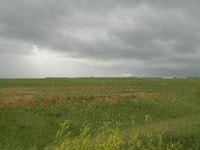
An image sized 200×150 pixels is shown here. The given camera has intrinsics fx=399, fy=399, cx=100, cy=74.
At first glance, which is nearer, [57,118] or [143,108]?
[57,118]

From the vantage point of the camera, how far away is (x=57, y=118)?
25.3 metres

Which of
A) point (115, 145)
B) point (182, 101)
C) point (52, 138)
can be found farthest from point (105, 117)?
point (115, 145)

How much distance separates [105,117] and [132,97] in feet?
26.9

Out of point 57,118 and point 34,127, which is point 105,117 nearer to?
point 57,118

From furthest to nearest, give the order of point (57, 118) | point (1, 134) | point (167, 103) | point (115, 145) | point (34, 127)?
1. point (167, 103)
2. point (57, 118)
3. point (34, 127)
4. point (1, 134)
5. point (115, 145)

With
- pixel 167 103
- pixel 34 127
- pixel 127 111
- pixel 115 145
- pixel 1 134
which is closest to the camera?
pixel 115 145

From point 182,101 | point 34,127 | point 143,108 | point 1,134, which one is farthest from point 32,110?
point 182,101

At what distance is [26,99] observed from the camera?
2975cm

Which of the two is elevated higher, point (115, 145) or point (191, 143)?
point (115, 145)

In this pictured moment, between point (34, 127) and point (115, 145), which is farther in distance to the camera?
point (34, 127)

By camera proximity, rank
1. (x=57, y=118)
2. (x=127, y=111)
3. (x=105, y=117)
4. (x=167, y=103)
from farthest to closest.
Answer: (x=167, y=103) → (x=127, y=111) → (x=105, y=117) → (x=57, y=118)

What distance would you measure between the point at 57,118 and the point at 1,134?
5.52 m

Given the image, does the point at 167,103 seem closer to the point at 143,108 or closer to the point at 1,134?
the point at 143,108

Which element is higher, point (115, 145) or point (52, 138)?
point (115, 145)
